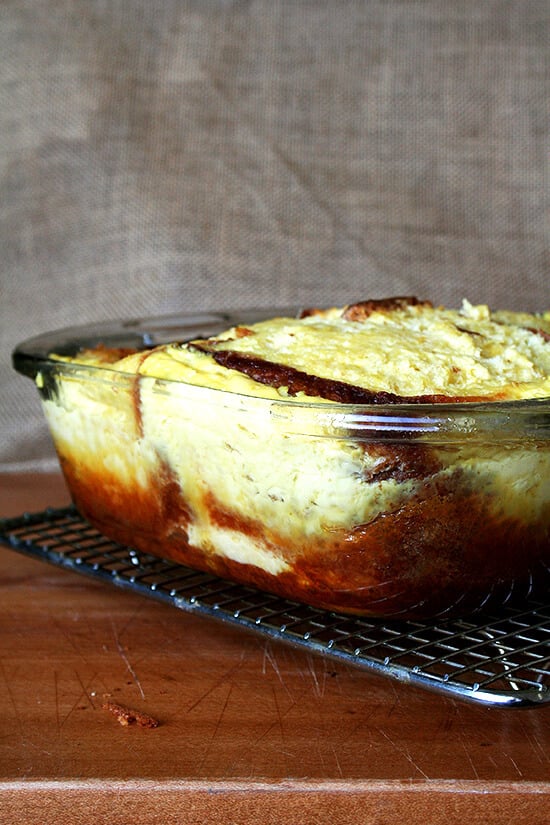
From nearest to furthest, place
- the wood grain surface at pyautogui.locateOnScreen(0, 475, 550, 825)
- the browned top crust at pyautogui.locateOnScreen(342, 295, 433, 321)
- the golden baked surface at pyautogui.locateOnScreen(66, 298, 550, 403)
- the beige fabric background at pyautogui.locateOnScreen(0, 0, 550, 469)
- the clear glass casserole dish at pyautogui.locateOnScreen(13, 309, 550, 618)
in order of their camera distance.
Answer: the wood grain surface at pyautogui.locateOnScreen(0, 475, 550, 825) → the clear glass casserole dish at pyautogui.locateOnScreen(13, 309, 550, 618) → the golden baked surface at pyautogui.locateOnScreen(66, 298, 550, 403) → the browned top crust at pyautogui.locateOnScreen(342, 295, 433, 321) → the beige fabric background at pyautogui.locateOnScreen(0, 0, 550, 469)

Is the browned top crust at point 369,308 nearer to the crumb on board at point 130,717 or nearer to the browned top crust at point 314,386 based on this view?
the browned top crust at point 314,386

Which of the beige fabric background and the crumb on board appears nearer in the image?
the crumb on board

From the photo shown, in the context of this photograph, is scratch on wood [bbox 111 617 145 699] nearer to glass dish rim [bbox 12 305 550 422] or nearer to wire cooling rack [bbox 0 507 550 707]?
wire cooling rack [bbox 0 507 550 707]

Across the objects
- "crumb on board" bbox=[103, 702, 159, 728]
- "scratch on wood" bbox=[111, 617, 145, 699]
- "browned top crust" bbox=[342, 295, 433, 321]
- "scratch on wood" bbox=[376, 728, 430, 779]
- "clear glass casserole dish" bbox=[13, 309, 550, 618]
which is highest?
"browned top crust" bbox=[342, 295, 433, 321]

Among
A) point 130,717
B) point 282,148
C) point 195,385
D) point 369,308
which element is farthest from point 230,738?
point 282,148

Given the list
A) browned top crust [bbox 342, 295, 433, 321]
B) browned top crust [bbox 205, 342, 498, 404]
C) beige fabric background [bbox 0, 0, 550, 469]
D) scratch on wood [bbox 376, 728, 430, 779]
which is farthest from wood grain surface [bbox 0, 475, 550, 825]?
beige fabric background [bbox 0, 0, 550, 469]

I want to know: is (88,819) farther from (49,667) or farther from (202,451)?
(202,451)
